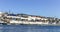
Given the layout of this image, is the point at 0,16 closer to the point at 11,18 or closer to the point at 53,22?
the point at 11,18

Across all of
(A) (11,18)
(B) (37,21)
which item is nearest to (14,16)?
(A) (11,18)

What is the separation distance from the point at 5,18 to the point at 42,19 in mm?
11872

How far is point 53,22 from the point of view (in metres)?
75.1

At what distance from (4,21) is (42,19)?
45.7 feet

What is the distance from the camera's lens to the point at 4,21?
6719 centimetres

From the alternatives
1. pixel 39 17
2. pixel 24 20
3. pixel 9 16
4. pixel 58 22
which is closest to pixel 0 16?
pixel 9 16

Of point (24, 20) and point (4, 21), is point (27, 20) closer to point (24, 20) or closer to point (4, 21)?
point (24, 20)

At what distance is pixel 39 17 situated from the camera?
77.3 m

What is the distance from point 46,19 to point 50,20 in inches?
51.7

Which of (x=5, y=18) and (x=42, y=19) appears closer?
(x=5, y=18)

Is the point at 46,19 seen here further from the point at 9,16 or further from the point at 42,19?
the point at 9,16

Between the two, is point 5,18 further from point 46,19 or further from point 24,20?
point 46,19

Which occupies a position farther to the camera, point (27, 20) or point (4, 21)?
point (27, 20)

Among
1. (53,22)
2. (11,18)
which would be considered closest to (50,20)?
(53,22)
